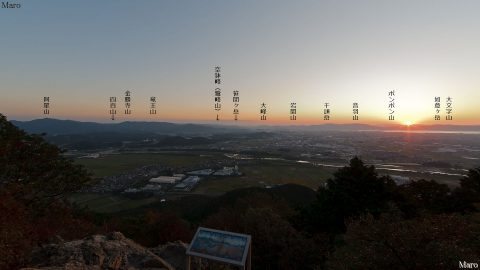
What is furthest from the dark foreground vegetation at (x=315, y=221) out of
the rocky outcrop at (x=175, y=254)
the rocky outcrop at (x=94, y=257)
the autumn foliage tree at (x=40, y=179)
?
the rocky outcrop at (x=175, y=254)

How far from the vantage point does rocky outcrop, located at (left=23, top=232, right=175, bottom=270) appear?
51.5 feet

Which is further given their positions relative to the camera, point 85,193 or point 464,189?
point 85,193

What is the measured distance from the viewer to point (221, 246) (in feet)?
39.8

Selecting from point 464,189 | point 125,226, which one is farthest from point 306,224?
point 125,226

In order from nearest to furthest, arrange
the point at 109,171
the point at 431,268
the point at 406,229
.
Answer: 1. the point at 431,268
2. the point at 406,229
3. the point at 109,171

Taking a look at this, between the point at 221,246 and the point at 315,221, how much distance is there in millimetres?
17950

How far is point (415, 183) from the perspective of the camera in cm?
2994

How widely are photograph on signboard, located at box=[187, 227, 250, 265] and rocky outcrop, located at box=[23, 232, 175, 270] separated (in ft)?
17.7

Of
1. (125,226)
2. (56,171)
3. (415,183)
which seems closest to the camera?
(56,171)

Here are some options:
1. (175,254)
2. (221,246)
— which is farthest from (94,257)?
(221,246)

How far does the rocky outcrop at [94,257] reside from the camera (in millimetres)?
15703

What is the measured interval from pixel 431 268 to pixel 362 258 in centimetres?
211

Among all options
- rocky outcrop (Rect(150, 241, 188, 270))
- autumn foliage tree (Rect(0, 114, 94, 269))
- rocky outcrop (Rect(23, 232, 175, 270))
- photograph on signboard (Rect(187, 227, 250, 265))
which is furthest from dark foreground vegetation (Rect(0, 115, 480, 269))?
rocky outcrop (Rect(150, 241, 188, 270))

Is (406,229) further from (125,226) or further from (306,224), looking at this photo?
(125,226)
